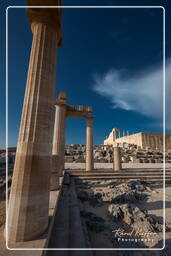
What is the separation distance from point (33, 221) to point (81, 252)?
52.8 inches

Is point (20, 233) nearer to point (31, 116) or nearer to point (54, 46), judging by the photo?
point (31, 116)

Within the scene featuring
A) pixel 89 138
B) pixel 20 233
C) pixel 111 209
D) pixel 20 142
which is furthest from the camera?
pixel 89 138

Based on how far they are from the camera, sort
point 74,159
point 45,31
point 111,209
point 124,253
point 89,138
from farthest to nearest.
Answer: point 74,159, point 89,138, point 111,209, point 45,31, point 124,253

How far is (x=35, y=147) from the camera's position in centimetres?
307

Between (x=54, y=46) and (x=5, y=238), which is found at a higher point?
(x=54, y=46)

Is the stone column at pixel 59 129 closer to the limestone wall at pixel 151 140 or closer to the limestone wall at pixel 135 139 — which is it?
the limestone wall at pixel 151 140

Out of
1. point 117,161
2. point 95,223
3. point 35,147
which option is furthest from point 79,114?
point 35,147

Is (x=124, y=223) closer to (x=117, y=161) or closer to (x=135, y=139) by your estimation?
(x=117, y=161)

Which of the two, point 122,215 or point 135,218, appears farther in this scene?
point 122,215

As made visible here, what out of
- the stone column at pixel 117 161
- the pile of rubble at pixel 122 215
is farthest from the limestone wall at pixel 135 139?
the pile of rubble at pixel 122 215

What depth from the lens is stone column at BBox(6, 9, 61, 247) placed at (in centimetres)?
282

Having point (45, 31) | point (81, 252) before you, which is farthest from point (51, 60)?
point (81, 252)

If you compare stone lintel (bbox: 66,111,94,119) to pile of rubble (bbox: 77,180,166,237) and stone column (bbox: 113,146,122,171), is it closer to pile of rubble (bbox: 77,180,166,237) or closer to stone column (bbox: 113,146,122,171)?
stone column (bbox: 113,146,122,171)

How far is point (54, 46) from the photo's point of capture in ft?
12.5
